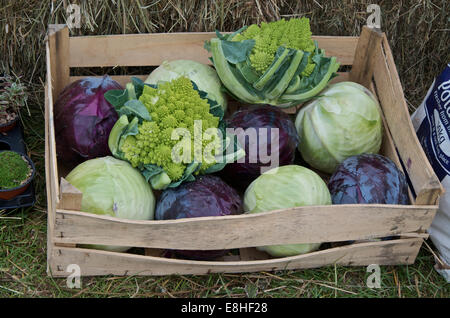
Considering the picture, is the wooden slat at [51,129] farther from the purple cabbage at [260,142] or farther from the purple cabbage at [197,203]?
the purple cabbage at [260,142]

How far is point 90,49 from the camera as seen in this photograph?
2.72m

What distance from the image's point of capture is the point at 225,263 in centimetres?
219

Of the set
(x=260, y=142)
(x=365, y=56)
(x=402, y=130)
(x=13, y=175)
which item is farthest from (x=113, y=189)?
(x=365, y=56)

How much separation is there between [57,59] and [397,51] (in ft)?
6.33

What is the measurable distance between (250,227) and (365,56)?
4.32 ft

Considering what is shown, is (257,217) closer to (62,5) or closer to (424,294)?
(424,294)

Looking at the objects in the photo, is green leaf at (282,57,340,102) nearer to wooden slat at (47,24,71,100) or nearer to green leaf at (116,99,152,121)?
green leaf at (116,99,152,121)

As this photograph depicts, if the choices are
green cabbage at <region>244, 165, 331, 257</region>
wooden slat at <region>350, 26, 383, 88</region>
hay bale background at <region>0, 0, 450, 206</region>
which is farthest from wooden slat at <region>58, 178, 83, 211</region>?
wooden slat at <region>350, 26, 383, 88</region>

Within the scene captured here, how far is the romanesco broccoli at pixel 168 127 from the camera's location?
7.29 ft

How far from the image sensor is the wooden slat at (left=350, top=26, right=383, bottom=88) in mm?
2793

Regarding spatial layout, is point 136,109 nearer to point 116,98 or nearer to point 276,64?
point 116,98

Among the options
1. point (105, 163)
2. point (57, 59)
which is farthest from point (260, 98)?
point (57, 59)

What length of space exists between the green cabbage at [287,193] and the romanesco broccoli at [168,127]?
0.80 ft

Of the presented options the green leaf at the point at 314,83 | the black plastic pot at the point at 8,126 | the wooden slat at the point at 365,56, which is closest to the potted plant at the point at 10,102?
the black plastic pot at the point at 8,126
